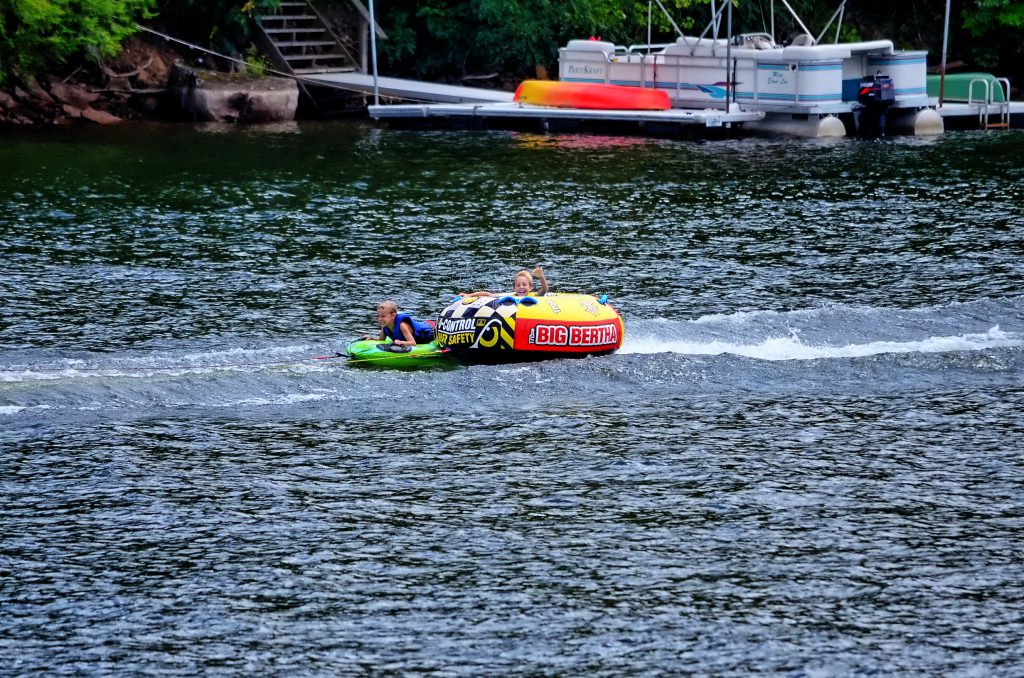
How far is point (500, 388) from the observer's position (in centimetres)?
1631

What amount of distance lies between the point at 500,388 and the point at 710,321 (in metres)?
3.97

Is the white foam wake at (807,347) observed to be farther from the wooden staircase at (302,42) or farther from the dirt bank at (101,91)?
the wooden staircase at (302,42)

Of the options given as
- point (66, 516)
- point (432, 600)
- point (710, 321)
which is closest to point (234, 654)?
point (432, 600)

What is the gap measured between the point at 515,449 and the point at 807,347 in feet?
16.8

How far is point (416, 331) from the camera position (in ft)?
57.1

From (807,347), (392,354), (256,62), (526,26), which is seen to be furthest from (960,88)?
(392,354)

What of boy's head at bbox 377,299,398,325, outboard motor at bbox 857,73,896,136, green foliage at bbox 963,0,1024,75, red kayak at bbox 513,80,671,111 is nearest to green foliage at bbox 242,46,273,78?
red kayak at bbox 513,80,671,111

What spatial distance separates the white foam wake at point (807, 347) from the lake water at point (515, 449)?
0.21 feet

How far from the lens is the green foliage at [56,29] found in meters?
37.3

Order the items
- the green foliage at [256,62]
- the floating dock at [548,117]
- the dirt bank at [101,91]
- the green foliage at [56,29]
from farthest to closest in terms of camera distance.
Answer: the green foliage at [256,62] → the dirt bank at [101,91] → the floating dock at [548,117] → the green foliage at [56,29]

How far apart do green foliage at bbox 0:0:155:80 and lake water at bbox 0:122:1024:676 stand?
A: 466 inches

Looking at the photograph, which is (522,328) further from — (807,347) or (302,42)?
(302,42)

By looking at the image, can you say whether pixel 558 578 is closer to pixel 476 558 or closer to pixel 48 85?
pixel 476 558

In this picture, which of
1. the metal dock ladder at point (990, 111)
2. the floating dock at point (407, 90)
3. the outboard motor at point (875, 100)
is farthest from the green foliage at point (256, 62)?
the metal dock ladder at point (990, 111)
